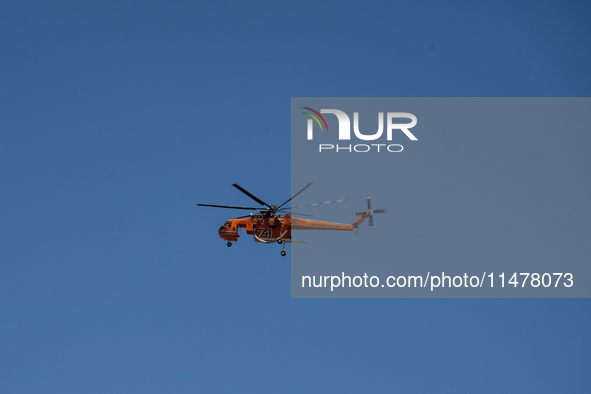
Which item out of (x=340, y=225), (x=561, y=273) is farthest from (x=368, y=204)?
(x=561, y=273)

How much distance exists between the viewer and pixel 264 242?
45.1 m

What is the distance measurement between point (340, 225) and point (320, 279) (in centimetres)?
419

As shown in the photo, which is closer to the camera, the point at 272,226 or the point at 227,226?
the point at 272,226

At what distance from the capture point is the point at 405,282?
44.7 meters

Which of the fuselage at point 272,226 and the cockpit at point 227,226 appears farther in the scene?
the cockpit at point 227,226

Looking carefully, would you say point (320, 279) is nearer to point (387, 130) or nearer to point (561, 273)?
point (387, 130)

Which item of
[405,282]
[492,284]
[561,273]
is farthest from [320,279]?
[561,273]

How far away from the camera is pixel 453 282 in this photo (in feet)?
147

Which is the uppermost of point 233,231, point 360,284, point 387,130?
point 387,130

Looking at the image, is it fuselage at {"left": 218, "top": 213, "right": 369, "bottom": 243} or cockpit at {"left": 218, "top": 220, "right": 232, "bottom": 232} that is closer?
fuselage at {"left": 218, "top": 213, "right": 369, "bottom": 243}

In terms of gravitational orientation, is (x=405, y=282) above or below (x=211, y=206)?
below

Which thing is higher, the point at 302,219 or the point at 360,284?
the point at 302,219

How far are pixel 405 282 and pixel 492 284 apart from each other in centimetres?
588

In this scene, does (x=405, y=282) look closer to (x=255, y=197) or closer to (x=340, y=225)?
(x=340, y=225)
